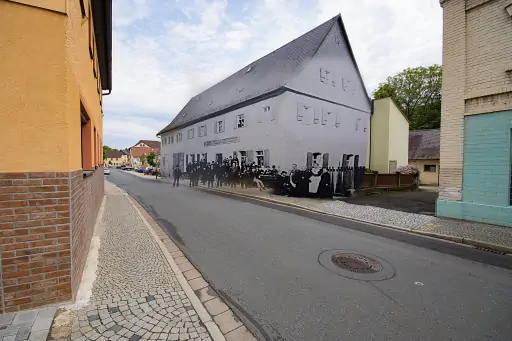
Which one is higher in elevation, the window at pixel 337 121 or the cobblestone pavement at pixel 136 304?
the window at pixel 337 121

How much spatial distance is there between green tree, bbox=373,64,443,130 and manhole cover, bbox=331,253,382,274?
35.3 meters

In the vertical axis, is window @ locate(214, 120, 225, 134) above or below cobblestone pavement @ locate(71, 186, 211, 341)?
above

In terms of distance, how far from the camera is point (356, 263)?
14.3 ft

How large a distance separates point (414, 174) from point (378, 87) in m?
21.9

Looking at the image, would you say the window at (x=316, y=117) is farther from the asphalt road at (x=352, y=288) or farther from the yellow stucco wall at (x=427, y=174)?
the yellow stucco wall at (x=427, y=174)

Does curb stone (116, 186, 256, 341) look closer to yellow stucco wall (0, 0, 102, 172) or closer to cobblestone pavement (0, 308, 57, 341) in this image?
cobblestone pavement (0, 308, 57, 341)

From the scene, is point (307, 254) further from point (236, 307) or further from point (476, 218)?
point (476, 218)

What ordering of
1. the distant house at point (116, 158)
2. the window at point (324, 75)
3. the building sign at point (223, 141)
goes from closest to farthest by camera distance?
the window at point (324, 75), the building sign at point (223, 141), the distant house at point (116, 158)

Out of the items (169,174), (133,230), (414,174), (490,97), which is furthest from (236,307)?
(169,174)

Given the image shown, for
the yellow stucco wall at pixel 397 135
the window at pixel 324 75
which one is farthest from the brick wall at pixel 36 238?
the yellow stucco wall at pixel 397 135

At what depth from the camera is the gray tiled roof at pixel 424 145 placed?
75.3 feet

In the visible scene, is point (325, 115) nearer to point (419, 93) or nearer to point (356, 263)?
point (356, 263)

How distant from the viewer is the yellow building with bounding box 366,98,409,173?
791 inches

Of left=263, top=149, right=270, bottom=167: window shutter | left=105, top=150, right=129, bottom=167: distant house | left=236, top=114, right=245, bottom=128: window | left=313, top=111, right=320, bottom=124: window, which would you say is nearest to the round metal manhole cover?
left=263, top=149, right=270, bottom=167: window shutter
